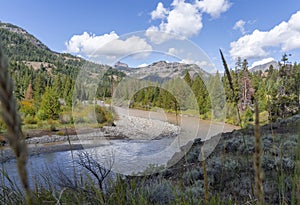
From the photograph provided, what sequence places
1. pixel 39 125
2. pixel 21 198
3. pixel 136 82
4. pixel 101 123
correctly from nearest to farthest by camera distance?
pixel 21 198 < pixel 101 123 < pixel 136 82 < pixel 39 125

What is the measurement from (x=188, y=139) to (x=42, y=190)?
9.50 feet

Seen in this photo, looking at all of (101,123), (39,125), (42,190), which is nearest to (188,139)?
(101,123)

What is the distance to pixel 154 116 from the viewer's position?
15.5 feet

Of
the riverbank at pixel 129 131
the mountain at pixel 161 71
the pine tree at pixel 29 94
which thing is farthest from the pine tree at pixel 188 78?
the pine tree at pixel 29 94

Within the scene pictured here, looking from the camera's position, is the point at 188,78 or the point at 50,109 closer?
the point at 188,78

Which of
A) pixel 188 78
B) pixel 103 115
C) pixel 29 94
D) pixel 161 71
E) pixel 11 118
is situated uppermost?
pixel 29 94

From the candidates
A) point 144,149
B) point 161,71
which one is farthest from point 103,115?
point 161,71

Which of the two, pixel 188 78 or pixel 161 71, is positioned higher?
pixel 161 71

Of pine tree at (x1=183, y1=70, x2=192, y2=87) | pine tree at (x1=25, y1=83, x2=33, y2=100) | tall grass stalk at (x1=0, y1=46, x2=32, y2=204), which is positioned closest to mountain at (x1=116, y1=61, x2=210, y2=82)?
pine tree at (x1=183, y1=70, x2=192, y2=87)

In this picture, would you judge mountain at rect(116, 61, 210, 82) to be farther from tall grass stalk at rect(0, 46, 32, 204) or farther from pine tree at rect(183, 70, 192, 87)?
tall grass stalk at rect(0, 46, 32, 204)

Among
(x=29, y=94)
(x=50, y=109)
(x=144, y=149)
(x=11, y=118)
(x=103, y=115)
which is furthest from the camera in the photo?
(x=29, y=94)

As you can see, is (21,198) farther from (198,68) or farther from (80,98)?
(198,68)

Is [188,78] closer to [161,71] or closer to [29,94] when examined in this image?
[161,71]

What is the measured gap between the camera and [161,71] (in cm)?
425
